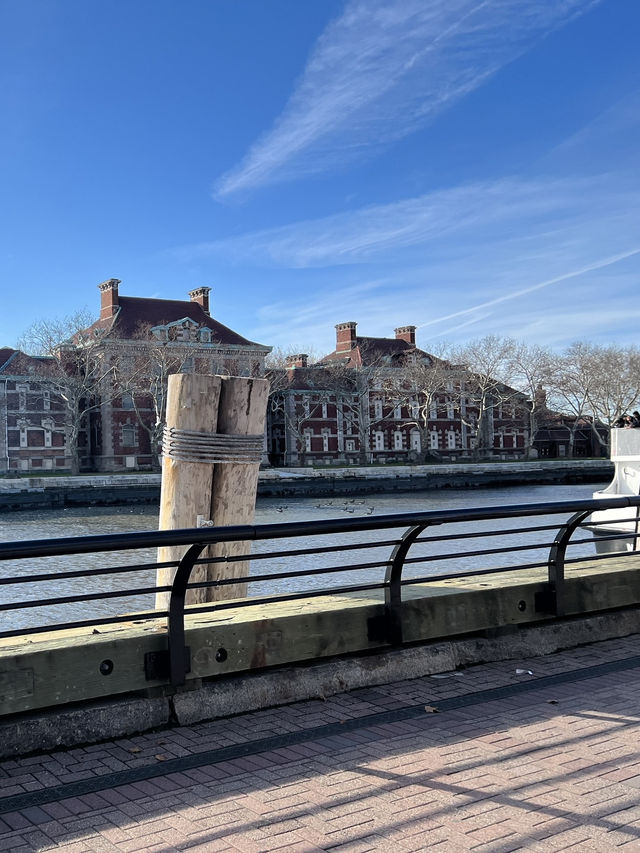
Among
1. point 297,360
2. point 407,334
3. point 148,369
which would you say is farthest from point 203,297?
point 407,334

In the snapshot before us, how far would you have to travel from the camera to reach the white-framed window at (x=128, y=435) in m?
69.2

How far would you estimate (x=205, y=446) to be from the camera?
6090 millimetres

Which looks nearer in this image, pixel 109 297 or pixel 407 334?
pixel 109 297

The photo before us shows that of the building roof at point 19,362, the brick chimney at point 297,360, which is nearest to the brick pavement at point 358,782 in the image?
the building roof at point 19,362

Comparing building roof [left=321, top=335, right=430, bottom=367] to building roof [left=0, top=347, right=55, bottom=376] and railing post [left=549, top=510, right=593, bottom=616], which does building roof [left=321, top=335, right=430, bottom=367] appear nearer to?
building roof [left=0, top=347, right=55, bottom=376]

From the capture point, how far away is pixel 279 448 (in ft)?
268

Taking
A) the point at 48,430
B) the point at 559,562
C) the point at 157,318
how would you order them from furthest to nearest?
the point at 157,318 < the point at 48,430 < the point at 559,562

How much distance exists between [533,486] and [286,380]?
26003 mm

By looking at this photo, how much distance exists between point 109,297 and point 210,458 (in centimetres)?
6892

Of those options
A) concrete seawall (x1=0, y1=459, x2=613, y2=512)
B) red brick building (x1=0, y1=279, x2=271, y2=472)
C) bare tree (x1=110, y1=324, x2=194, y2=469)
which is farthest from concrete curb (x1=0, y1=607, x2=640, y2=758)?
red brick building (x1=0, y1=279, x2=271, y2=472)

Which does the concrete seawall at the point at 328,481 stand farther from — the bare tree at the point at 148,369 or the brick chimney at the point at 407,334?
the brick chimney at the point at 407,334

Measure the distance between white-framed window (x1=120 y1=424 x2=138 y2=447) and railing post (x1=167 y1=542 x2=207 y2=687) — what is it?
6619 centimetres

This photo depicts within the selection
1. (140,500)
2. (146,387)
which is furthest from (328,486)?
(146,387)

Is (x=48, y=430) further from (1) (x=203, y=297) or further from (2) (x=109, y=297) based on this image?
(1) (x=203, y=297)
